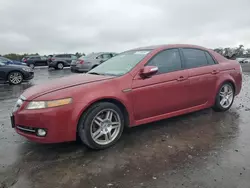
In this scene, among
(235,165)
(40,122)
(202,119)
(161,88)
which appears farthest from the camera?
(202,119)

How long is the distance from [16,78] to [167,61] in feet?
31.3

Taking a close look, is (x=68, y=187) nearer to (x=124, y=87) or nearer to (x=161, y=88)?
(x=124, y=87)

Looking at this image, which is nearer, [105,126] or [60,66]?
[105,126]

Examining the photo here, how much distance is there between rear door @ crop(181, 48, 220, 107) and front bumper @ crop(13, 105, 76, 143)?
7.66ft

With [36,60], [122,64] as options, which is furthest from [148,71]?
[36,60]

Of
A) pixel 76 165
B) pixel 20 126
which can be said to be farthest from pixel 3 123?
pixel 76 165

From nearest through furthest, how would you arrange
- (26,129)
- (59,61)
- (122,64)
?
1. (26,129)
2. (122,64)
3. (59,61)

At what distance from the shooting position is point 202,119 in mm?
4668

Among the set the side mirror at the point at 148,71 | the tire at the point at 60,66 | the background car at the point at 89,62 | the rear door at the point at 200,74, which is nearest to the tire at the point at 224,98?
the rear door at the point at 200,74

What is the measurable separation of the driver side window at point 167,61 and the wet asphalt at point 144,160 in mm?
1082

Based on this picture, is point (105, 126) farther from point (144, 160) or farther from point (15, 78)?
point (15, 78)

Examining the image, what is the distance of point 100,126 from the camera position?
3.40m

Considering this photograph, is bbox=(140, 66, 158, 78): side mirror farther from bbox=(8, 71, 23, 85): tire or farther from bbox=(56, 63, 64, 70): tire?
bbox=(56, 63, 64, 70): tire

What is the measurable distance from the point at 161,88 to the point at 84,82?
4.28 ft
